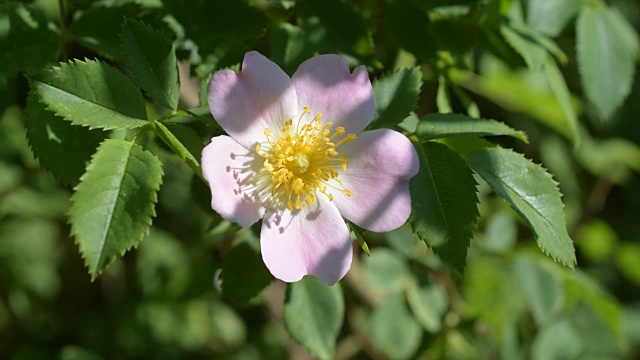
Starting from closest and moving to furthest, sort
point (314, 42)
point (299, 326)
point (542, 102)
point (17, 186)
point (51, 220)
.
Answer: point (314, 42) < point (299, 326) < point (17, 186) < point (51, 220) < point (542, 102)

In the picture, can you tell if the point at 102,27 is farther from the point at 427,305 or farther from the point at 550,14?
the point at 427,305

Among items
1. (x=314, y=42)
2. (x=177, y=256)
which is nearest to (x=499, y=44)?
(x=314, y=42)

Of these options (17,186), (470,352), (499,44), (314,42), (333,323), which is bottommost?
(470,352)

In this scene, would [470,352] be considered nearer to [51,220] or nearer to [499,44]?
[499,44]

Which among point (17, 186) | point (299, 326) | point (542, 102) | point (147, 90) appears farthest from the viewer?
point (542, 102)

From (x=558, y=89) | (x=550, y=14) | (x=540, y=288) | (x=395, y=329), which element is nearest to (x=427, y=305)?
(x=395, y=329)

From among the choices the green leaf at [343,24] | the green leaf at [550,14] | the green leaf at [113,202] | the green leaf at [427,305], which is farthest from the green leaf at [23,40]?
the green leaf at [427,305]

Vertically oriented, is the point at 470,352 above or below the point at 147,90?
below

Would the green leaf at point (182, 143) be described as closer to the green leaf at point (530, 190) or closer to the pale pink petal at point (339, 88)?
the pale pink petal at point (339, 88)
